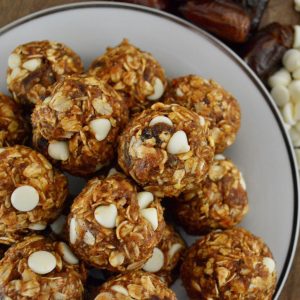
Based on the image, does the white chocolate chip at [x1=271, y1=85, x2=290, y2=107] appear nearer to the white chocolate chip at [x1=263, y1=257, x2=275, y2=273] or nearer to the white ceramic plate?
the white ceramic plate

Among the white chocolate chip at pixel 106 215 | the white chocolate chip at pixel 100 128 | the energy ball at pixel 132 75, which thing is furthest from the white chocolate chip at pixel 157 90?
the white chocolate chip at pixel 106 215

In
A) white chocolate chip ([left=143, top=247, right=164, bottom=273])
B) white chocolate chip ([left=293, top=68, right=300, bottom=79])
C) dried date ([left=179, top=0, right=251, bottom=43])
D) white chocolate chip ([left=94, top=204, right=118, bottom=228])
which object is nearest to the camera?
white chocolate chip ([left=94, top=204, right=118, bottom=228])

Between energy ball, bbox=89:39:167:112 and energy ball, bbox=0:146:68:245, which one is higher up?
energy ball, bbox=89:39:167:112

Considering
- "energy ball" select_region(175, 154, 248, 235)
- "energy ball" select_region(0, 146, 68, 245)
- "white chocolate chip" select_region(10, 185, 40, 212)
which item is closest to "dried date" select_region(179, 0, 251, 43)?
"energy ball" select_region(175, 154, 248, 235)

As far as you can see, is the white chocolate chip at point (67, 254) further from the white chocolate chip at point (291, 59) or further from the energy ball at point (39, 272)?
the white chocolate chip at point (291, 59)

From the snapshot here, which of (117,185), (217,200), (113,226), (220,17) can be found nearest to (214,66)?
(220,17)

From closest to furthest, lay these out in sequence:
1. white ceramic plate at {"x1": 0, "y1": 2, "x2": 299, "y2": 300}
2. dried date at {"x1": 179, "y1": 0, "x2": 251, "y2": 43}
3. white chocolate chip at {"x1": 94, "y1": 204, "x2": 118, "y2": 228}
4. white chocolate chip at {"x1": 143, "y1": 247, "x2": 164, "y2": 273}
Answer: white chocolate chip at {"x1": 94, "y1": 204, "x2": 118, "y2": 228}
white chocolate chip at {"x1": 143, "y1": 247, "x2": 164, "y2": 273}
white ceramic plate at {"x1": 0, "y1": 2, "x2": 299, "y2": 300}
dried date at {"x1": 179, "y1": 0, "x2": 251, "y2": 43}

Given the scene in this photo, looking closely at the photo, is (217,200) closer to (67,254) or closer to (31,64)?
(67,254)
